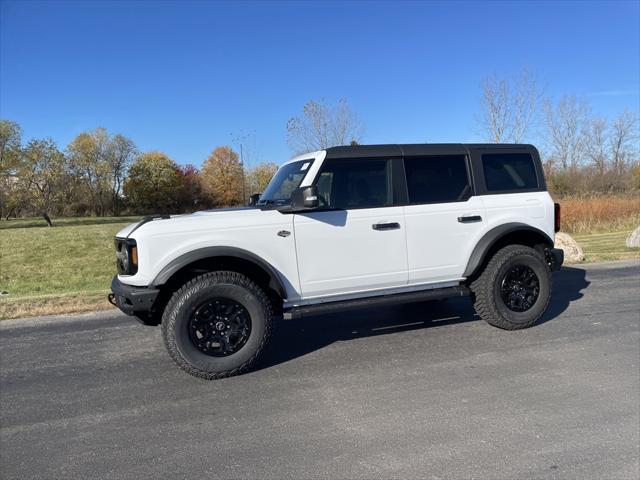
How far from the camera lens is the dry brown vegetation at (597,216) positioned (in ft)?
64.5

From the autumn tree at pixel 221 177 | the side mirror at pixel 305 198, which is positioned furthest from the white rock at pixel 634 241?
the autumn tree at pixel 221 177

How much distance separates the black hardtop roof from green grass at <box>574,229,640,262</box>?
7070 mm

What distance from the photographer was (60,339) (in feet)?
19.3

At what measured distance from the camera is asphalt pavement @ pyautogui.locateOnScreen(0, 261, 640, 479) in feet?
9.79

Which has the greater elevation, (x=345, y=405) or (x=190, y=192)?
(x=190, y=192)

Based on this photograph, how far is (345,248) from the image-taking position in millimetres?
4906

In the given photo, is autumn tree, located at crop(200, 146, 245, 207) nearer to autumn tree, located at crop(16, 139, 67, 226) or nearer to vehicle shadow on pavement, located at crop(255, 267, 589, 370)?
autumn tree, located at crop(16, 139, 67, 226)

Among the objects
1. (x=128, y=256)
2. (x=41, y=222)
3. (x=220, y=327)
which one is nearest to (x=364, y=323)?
(x=220, y=327)

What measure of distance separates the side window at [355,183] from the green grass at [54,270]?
15.1ft

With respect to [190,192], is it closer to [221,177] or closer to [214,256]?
[221,177]

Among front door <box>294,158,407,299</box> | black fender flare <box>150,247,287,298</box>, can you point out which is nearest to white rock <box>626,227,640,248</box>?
front door <box>294,158,407,299</box>

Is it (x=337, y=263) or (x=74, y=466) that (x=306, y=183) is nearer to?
(x=337, y=263)

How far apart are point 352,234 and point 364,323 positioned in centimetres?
161

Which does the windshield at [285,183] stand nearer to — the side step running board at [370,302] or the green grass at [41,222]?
the side step running board at [370,302]
